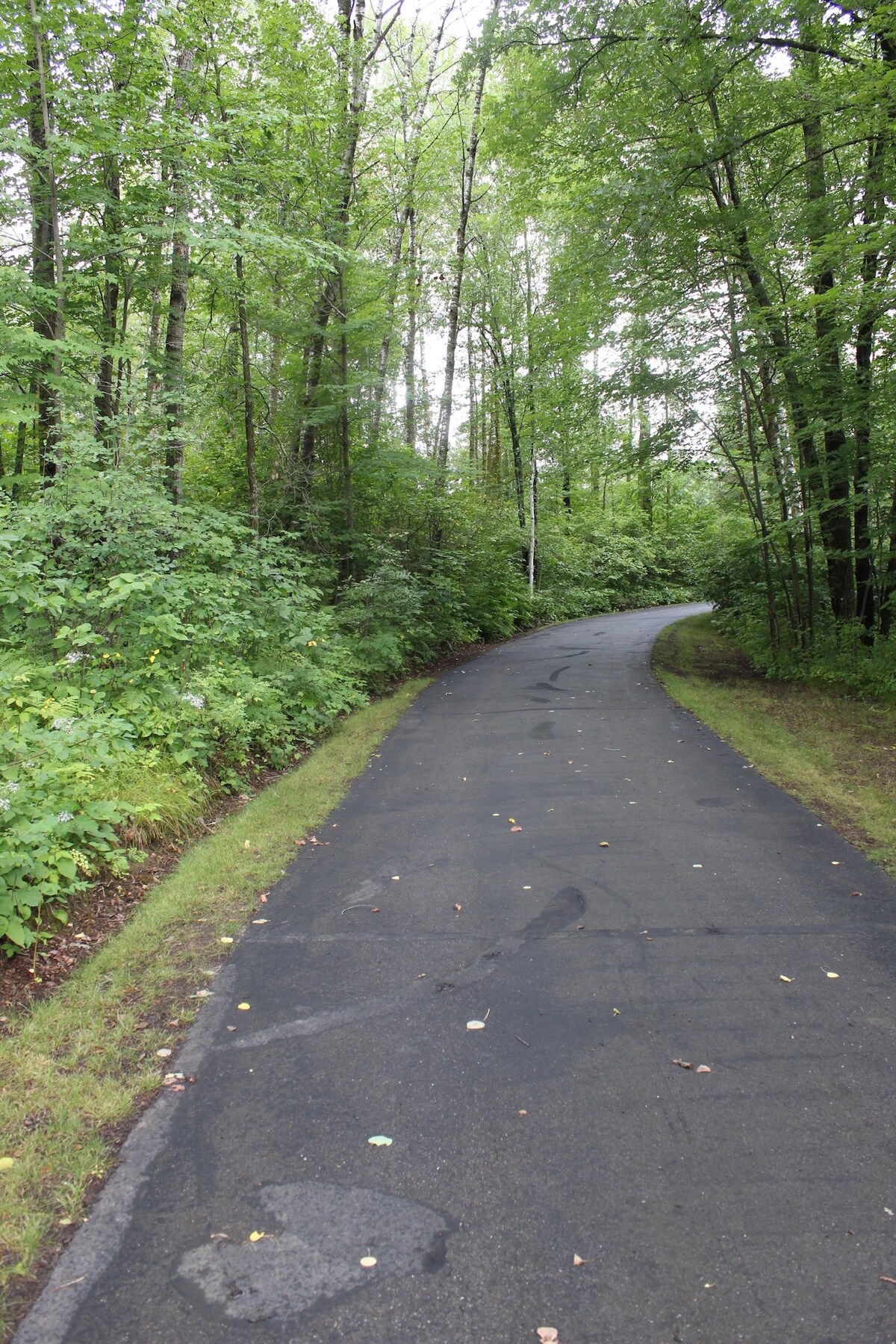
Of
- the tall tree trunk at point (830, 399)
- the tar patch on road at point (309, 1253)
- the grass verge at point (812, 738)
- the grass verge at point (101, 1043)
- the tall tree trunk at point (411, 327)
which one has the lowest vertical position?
the tar patch on road at point (309, 1253)

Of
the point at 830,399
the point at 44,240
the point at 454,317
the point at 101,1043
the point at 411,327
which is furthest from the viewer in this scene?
the point at 411,327

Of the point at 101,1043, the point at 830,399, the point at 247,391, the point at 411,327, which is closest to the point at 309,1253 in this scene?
the point at 101,1043

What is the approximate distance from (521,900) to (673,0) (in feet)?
33.9

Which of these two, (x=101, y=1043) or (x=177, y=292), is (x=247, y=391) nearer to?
(x=177, y=292)

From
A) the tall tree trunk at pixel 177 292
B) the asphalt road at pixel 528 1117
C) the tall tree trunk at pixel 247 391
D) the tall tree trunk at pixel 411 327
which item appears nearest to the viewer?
the asphalt road at pixel 528 1117

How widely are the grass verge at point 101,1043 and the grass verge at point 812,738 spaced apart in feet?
14.0

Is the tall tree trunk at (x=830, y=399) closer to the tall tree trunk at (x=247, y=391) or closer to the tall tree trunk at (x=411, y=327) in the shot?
the tall tree trunk at (x=411, y=327)

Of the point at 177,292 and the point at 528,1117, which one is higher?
the point at 177,292

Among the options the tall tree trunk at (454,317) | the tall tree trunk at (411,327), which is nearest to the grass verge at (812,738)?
the tall tree trunk at (454,317)

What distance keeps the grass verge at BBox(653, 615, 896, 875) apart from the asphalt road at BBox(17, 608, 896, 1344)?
3.16 ft

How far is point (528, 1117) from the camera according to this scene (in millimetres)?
2645

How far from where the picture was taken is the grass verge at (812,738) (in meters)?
5.71

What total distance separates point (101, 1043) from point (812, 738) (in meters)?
7.47

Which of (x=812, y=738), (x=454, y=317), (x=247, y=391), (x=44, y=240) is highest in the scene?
(x=454, y=317)
